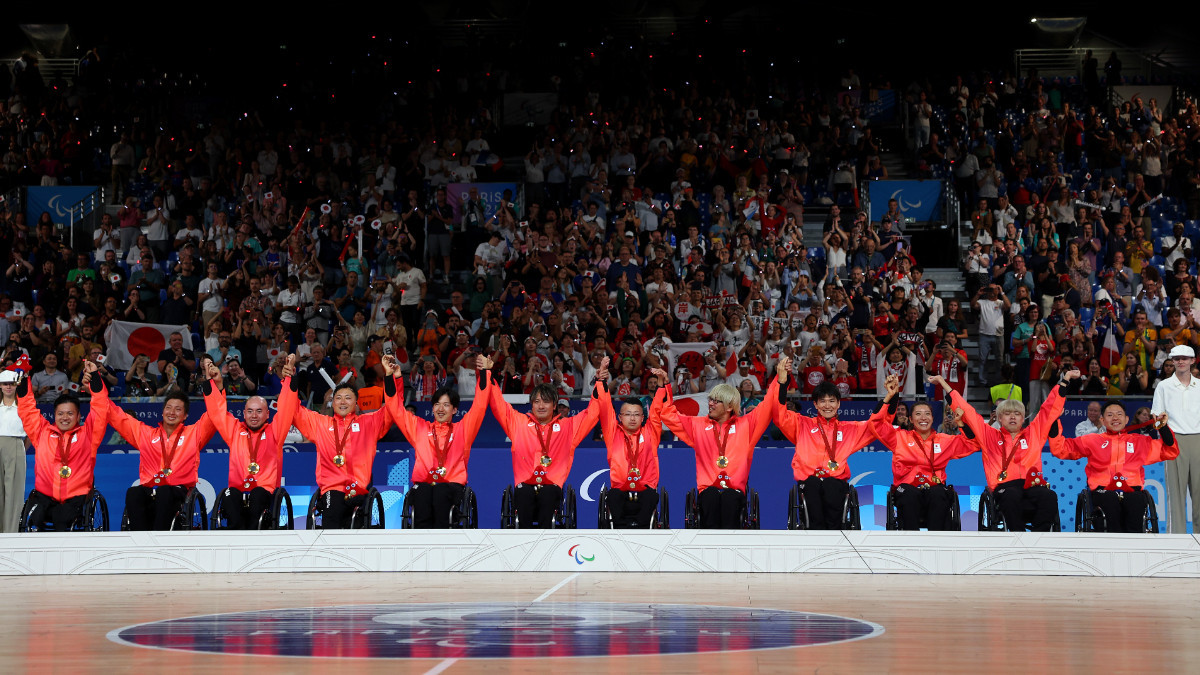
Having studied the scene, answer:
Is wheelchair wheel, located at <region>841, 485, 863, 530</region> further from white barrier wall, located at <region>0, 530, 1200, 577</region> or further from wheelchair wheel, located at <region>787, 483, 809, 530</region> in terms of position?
white barrier wall, located at <region>0, 530, 1200, 577</region>

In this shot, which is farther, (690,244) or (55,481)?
(690,244)

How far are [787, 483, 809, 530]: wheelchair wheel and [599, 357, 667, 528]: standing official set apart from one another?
1.08 meters

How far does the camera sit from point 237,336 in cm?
1589

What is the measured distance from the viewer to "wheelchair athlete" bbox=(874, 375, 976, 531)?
1027cm

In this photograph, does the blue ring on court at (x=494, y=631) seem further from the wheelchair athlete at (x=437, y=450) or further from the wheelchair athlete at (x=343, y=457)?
the wheelchair athlete at (x=343, y=457)

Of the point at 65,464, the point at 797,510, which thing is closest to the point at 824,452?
the point at 797,510

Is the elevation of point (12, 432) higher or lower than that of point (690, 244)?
lower

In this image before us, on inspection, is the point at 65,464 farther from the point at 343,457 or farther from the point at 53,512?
the point at 343,457

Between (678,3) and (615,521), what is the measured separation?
19050 millimetres

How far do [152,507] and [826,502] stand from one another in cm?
543

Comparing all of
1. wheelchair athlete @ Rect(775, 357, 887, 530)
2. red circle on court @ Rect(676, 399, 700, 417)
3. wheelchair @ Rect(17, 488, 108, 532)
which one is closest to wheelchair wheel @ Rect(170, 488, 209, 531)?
wheelchair @ Rect(17, 488, 108, 532)

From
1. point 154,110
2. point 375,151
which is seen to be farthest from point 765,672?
point 154,110

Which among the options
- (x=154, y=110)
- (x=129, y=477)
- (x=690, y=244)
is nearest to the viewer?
(x=129, y=477)

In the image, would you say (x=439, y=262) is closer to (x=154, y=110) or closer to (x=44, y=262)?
(x=44, y=262)
